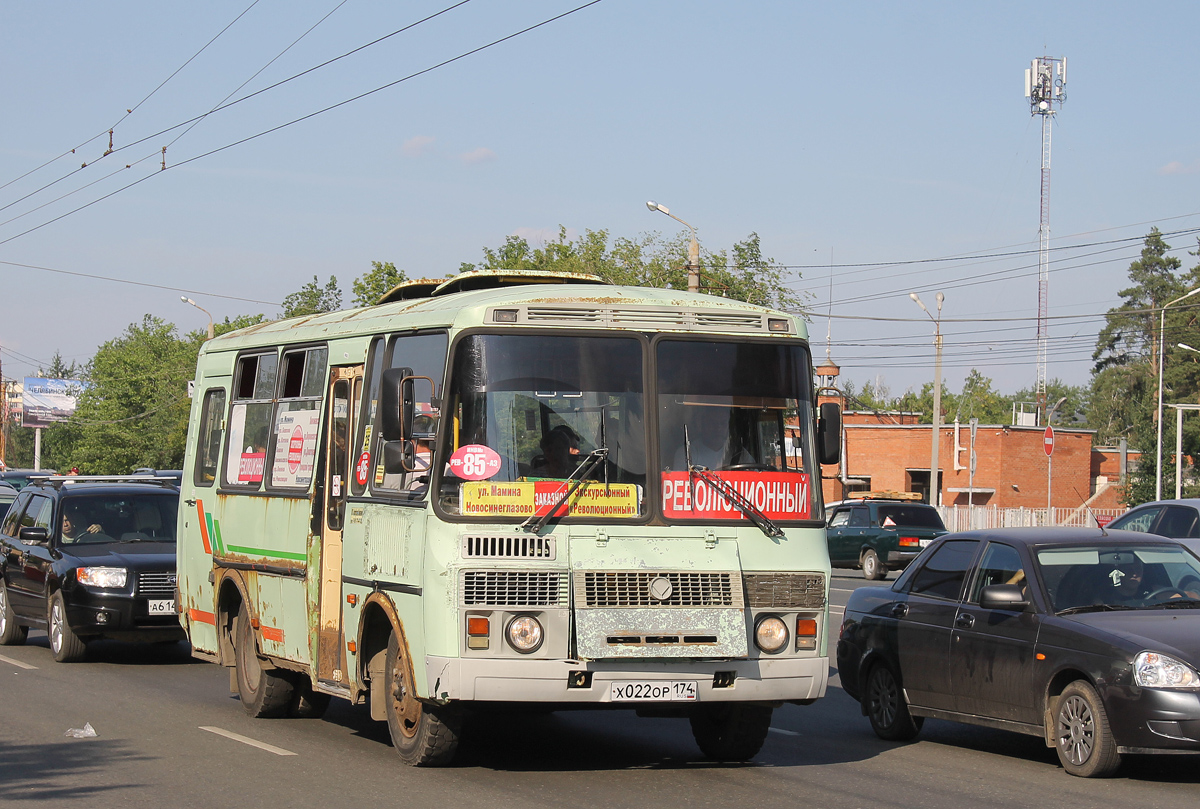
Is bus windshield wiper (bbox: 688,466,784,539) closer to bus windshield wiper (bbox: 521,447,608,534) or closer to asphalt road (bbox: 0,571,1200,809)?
bus windshield wiper (bbox: 521,447,608,534)

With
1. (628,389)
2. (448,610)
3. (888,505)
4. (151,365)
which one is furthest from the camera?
(151,365)

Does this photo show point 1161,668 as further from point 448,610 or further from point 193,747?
point 193,747

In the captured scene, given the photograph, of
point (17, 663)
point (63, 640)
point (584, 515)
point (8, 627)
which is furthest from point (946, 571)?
point (8, 627)

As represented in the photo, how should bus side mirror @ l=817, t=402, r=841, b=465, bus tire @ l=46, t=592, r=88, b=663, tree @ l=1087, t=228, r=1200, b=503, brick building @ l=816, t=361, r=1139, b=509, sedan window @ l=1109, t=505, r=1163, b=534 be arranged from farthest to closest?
tree @ l=1087, t=228, r=1200, b=503, brick building @ l=816, t=361, r=1139, b=509, sedan window @ l=1109, t=505, r=1163, b=534, bus tire @ l=46, t=592, r=88, b=663, bus side mirror @ l=817, t=402, r=841, b=465

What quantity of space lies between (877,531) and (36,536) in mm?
20729

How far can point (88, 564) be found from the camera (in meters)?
15.0

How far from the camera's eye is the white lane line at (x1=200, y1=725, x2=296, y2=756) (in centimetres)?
952

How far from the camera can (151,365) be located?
10431 cm

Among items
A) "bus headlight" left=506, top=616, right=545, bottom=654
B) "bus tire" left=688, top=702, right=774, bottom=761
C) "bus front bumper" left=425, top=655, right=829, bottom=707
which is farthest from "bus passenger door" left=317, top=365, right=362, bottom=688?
"bus tire" left=688, top=702, right=774, bottom=761

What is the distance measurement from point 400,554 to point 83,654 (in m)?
8.05

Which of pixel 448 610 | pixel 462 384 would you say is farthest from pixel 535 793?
pixel 462 384

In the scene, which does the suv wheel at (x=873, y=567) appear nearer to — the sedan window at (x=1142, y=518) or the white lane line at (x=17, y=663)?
the sedan window at (x=1142, y=518)

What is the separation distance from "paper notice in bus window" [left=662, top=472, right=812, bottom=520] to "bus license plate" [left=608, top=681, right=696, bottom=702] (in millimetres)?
970

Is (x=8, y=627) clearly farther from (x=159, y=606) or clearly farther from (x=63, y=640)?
(x=159, y=606)
